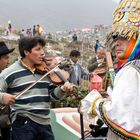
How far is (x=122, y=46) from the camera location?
256cm

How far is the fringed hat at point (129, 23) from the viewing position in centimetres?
251

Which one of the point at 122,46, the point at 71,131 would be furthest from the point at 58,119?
the point at 122,46

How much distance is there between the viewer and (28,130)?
4.27 metres

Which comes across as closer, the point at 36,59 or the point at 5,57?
the point at 36,59

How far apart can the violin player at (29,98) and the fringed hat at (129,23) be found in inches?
64.8

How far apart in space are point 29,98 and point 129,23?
196cm

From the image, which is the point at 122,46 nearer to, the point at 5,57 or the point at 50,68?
the point at 50,68

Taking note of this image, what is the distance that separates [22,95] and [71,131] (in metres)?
0.77

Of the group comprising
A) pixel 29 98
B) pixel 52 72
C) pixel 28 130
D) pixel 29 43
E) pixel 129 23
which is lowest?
pixel 28 130

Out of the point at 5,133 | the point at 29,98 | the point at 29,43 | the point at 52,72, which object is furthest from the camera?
the point at 5,133

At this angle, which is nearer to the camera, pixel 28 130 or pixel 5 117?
pixel 28 130

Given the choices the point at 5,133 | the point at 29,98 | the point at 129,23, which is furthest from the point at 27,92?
the point at 129,23

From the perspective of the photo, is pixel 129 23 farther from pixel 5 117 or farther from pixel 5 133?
pixel 5 133

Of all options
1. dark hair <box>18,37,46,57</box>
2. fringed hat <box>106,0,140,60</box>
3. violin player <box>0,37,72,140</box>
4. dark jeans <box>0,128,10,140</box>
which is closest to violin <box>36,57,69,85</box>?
violin player <box>0,37,72,140</box>
